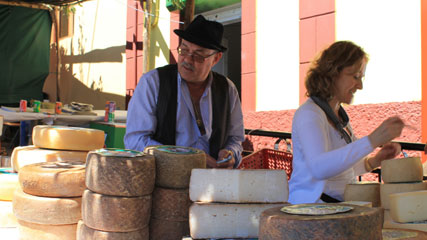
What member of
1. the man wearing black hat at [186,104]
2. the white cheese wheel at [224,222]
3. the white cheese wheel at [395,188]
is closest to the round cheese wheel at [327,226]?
the white cheese wheel at [224,222]

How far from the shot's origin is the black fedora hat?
2629 millimetres

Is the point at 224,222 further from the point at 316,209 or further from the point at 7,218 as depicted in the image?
the point at 7,218

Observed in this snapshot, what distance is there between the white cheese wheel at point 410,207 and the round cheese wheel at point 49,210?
120 centimetres

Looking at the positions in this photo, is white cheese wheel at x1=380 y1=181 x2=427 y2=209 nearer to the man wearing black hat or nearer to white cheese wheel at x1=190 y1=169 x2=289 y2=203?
white cheese wheel at x1=190 y1=169 x2=289 y2=203

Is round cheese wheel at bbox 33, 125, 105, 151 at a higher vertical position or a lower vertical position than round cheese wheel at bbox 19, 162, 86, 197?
higher

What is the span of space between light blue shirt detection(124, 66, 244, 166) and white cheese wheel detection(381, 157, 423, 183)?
0.99m

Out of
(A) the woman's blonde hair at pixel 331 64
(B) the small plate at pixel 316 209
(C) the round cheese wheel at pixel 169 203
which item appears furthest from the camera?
(A) the woman's blonde hair at pixel 331 64

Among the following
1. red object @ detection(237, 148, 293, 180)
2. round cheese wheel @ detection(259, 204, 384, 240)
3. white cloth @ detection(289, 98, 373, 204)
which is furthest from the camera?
red object @ detection(237, 148, 293, 180)

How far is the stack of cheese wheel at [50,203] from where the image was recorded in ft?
5.97

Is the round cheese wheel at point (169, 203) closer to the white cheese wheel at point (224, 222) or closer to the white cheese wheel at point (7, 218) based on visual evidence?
the white cheese wheel at point (224, 222)

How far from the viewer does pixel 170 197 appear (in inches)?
68.9

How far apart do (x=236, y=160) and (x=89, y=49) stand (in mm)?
11322

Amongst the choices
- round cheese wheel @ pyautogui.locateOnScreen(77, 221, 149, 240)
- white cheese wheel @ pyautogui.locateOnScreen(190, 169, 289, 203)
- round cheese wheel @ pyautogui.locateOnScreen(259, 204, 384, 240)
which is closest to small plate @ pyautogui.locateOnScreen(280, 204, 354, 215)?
round cheese wheel @ pyautogui.locateOnScreen(259, 204, 384, 240)

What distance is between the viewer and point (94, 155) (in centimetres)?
166
